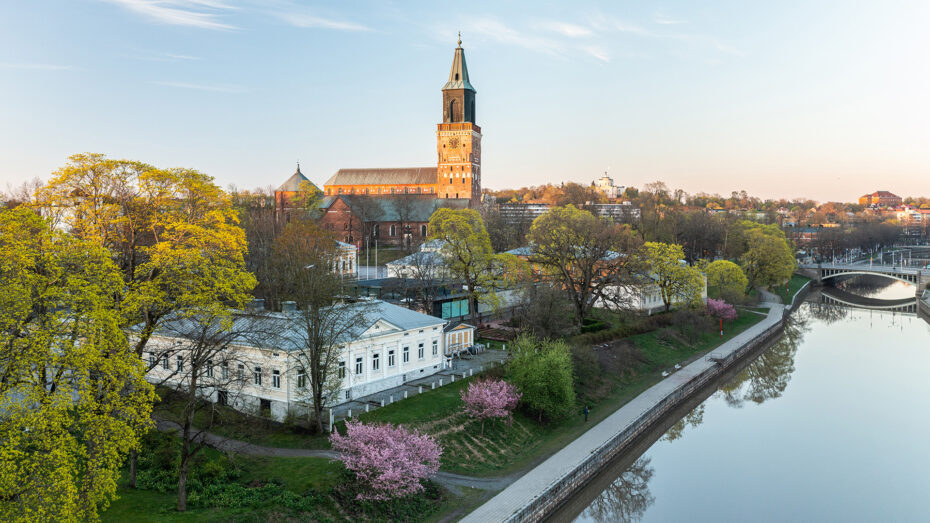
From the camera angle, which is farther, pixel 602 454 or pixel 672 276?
pixel 672 276

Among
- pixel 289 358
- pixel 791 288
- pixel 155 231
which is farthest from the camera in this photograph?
pixel 791 288

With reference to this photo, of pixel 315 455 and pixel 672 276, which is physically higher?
pixel 672 276

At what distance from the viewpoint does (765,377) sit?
37.4 meters

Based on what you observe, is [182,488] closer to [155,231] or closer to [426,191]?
[155,231]

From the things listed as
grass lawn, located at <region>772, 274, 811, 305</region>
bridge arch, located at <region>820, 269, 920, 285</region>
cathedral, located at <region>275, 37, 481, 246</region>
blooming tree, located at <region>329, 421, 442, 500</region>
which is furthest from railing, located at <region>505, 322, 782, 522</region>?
bridge arch, located at <region>820, 269, 920, 285</region>

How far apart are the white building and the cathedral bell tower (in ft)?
167

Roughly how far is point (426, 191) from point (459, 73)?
19.0 m

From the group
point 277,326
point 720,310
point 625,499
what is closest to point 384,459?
point 277,326

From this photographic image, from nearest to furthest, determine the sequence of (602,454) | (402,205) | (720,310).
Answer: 1. (602,454)
2. (720,310)
3. (402,205)

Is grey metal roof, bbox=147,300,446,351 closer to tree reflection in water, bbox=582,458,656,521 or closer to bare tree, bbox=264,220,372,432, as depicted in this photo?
bare tree, bbox=264,220,372,432

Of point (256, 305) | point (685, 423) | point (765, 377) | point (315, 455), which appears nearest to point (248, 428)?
point (315, 455)

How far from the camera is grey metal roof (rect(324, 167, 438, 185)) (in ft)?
293

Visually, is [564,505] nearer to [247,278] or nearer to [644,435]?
[644,435]

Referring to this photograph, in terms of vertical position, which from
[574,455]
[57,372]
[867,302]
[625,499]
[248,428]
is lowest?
[625,499]
